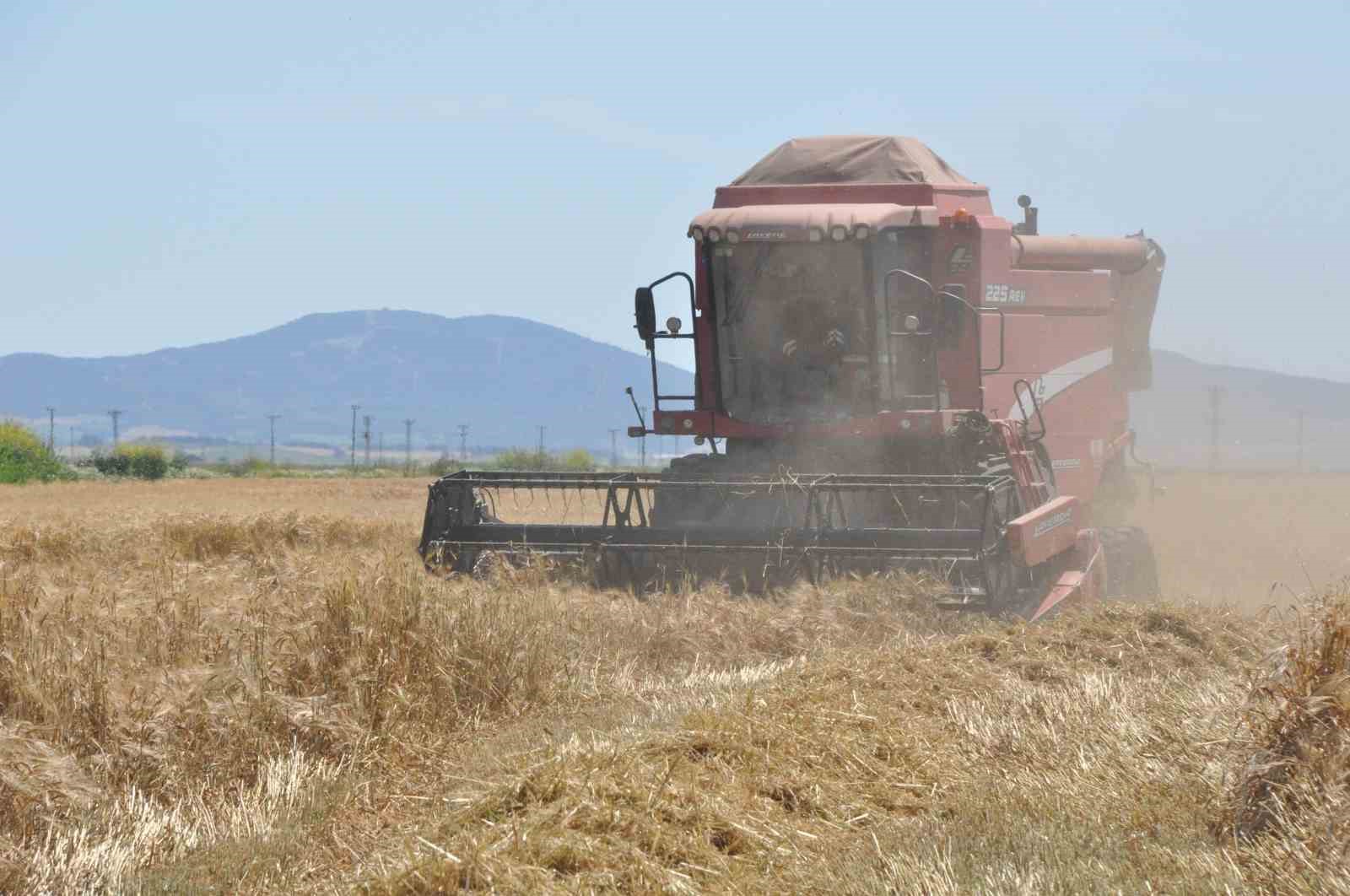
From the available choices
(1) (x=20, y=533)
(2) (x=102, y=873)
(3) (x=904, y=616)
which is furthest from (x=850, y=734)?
(1) (x=20, y=533)

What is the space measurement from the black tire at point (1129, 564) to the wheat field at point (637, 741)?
428 centimetres

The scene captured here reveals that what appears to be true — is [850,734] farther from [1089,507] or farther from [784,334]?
[1089,507]

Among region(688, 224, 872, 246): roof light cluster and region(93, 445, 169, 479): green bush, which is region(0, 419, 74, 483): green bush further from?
region(688, 224, 872, 246): roof light cluster

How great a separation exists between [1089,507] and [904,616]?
564 centimetres

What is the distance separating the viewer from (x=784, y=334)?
1240cm

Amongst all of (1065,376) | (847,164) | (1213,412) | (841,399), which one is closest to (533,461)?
(1213,412)

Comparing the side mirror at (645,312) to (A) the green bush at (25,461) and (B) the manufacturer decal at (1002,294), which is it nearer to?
(B) the manufacturer decal at (1002,294)

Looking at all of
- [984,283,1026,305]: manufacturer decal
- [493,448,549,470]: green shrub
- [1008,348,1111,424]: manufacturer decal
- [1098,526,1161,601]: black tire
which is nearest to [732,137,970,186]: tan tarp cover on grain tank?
[984,283,1026,305]: manufacturer decal

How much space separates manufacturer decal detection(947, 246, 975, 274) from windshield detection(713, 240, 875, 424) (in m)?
0.72

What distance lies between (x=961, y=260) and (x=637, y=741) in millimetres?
7152

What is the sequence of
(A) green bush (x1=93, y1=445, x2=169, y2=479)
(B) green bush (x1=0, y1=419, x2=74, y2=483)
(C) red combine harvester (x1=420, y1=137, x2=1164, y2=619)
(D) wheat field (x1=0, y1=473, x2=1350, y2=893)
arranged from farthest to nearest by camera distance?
(A) green bush (x1=93, y1=445, x2=169, y2=479) → (B) green bush (x1=0, y1=419, x2=74, y2=483) → (C) red combine harvester (x1=420, y1=137, x2=1164, y2=619) → (D) wheat field (x1=0, y1=473, x2=1350, y2=893)

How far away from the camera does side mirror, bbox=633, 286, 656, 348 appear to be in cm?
1236

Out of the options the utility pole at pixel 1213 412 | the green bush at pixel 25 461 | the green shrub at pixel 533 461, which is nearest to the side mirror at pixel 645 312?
the utility pole at pixel 1213 412

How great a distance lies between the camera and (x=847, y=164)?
12.6 m
